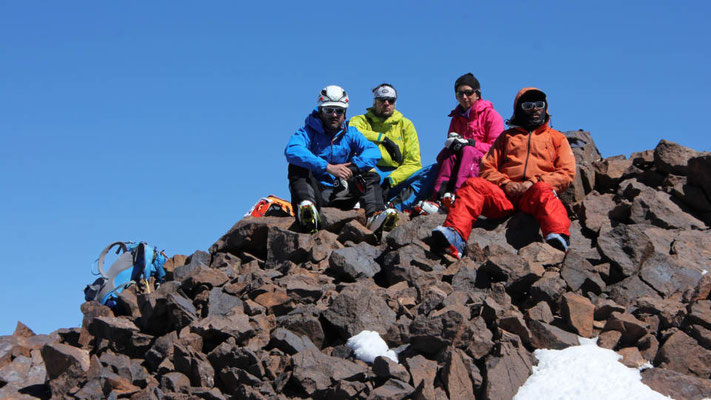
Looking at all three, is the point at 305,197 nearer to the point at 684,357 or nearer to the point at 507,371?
the point at 507,371

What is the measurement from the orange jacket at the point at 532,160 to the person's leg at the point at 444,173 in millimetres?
1466

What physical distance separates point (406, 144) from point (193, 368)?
6.42 meters

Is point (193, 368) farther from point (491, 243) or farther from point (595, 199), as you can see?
point (595, 199)

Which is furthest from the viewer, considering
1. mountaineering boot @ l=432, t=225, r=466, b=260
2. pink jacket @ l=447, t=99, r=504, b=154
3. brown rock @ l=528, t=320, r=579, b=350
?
pink jacket @ l=447, t=99, r=504, b=154

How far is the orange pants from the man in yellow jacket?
8.36 ft

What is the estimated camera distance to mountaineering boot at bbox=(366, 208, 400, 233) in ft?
40.4

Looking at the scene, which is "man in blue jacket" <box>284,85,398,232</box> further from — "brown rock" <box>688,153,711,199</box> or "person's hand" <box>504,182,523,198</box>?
"brown rock" <box>688,153,711,199</box>

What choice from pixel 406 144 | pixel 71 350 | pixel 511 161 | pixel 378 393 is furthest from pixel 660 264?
pixel 71 350

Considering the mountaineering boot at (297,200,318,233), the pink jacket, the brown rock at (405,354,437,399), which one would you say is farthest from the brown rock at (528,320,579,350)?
the pink jacket

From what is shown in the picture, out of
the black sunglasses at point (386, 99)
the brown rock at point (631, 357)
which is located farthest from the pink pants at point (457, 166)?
the brown rock at point (631, 357)

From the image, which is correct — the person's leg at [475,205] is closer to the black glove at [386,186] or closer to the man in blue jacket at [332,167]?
the man in blue jacket at [332,167]

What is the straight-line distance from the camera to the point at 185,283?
35.6ft

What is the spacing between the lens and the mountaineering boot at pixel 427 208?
1295 cm

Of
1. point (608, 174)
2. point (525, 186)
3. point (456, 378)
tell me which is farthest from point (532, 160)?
point (456, 378)
